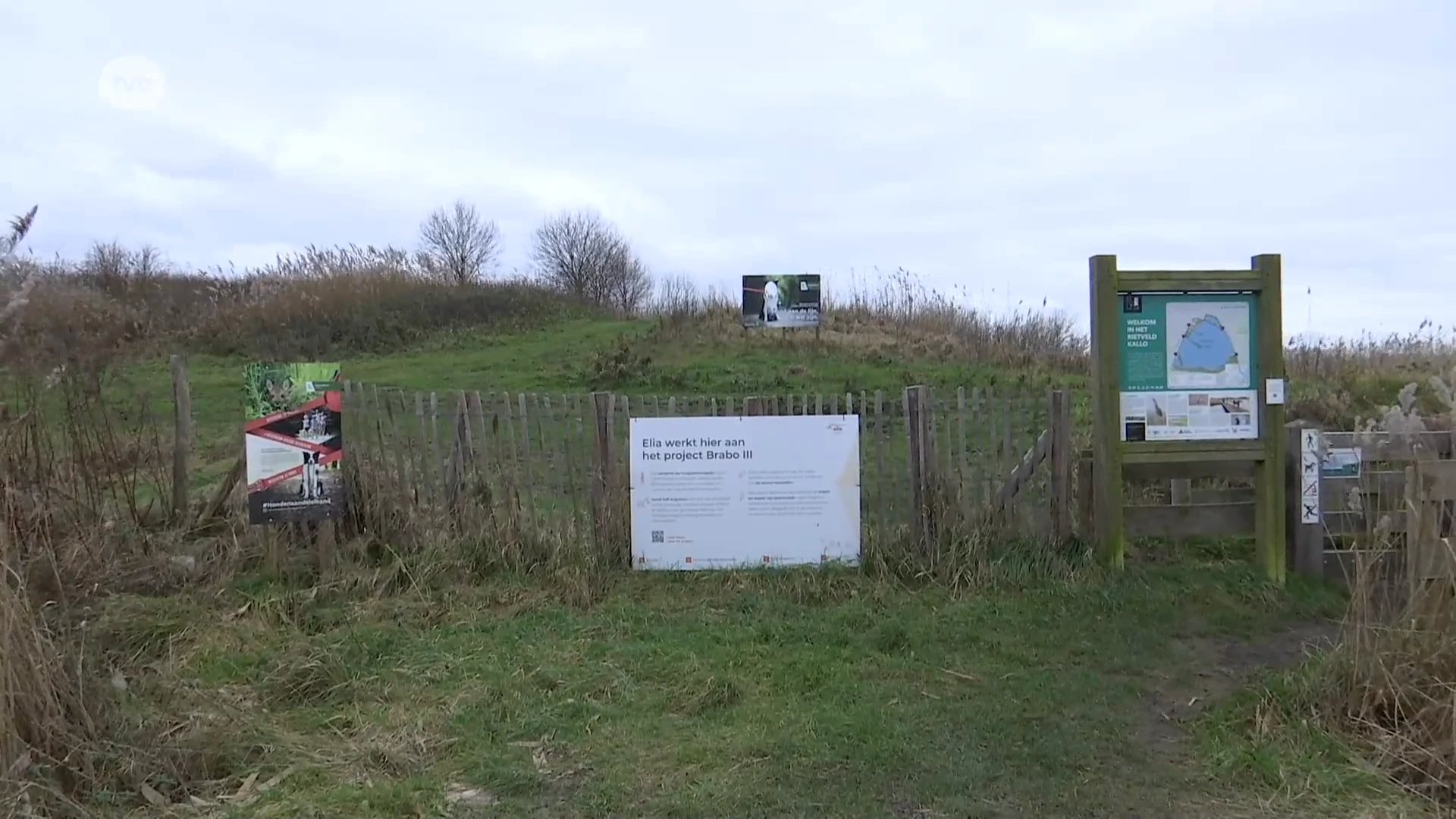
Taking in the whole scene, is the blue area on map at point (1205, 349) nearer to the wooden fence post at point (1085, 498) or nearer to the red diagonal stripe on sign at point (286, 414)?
the wooden fence post at point (1085, 498)

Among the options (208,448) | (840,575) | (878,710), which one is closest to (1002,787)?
(878,710)

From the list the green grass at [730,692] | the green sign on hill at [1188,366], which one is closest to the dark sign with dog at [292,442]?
the green grass at [730,692]

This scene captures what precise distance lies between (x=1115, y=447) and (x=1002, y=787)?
149 inches

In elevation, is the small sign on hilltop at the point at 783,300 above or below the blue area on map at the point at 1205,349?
above

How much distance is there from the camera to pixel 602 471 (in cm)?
783

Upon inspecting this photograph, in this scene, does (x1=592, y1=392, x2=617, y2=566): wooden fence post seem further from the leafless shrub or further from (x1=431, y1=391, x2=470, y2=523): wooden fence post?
the leafless shrub

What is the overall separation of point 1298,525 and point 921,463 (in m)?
2.88

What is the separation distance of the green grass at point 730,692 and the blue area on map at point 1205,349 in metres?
1.51

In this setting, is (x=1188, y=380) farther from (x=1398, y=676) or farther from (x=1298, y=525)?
(x=1398, y=676)

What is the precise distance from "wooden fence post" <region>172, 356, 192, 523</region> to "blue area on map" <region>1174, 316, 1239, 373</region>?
7.83 m

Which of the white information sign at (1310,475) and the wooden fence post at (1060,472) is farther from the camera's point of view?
the wooden fence post at (1060,472)

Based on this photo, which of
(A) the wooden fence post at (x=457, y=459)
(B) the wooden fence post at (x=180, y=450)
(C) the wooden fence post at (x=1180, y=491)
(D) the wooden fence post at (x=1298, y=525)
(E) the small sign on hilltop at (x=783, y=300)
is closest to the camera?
(D) the wooden fence post at (x=1298, y=525)

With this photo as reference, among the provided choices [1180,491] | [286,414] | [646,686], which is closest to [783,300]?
[1180,491]

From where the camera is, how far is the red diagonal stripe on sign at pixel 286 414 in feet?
24.6
